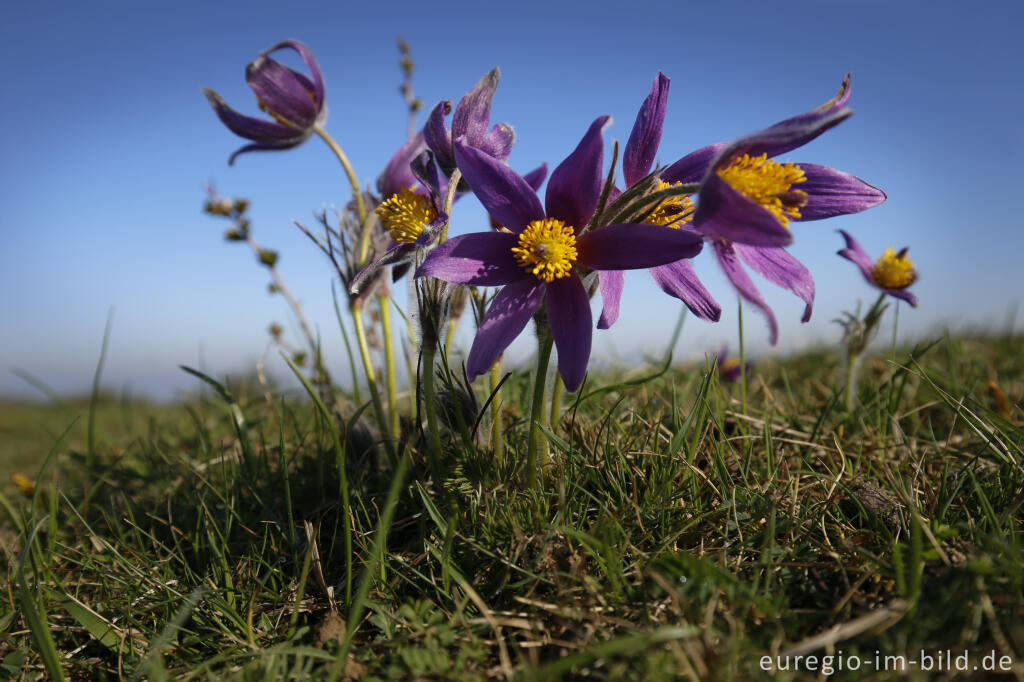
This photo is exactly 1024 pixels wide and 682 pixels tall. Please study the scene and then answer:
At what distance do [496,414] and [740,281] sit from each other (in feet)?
2.68

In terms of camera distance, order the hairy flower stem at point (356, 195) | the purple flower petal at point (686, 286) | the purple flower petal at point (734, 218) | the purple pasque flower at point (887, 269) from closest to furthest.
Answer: the purple flower petal at point (734, 218) → the purple flower petal at point (686, 286) → the hairy flower stem at point (356, 195) → the purple pasque flower at point (887, 269)

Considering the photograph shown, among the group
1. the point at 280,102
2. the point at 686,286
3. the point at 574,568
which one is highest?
the point at 280,102

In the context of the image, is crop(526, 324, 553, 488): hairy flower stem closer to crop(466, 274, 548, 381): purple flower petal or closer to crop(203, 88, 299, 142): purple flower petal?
crop(466, 274, 548, 381): purple flower petal

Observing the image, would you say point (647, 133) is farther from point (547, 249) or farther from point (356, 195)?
point (356, 195)

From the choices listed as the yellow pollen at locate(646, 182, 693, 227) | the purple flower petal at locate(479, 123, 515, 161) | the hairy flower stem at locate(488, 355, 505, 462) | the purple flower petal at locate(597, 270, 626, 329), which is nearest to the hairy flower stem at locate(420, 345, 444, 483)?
the hairy flower stem at locate(488, 355, 505, 462)

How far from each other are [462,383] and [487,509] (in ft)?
1.25

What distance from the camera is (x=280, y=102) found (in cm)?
219

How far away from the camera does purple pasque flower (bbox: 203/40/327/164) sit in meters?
2.15

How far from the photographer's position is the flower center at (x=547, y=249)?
1.54 metres

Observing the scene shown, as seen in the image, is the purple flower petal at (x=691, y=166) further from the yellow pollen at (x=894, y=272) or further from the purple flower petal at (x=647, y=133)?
the yellow pollen at (x=894, y=272)

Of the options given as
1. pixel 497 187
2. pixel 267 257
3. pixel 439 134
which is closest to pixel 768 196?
pixel 497 187

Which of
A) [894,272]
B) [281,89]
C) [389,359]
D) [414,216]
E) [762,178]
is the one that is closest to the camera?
[762,178]

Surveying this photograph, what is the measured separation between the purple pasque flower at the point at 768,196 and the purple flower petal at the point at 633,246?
2.1 inches

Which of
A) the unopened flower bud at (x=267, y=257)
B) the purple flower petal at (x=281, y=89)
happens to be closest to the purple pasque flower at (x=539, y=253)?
the purple flower petal at (x=281, y=89)
